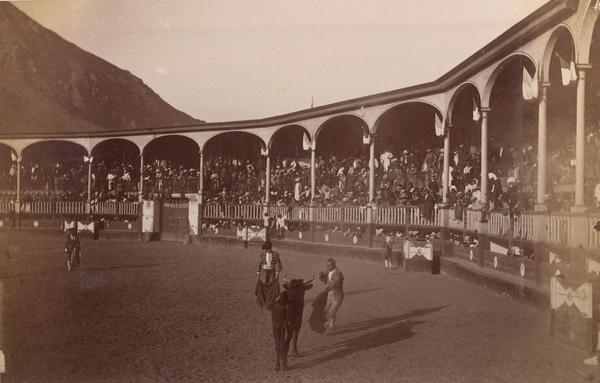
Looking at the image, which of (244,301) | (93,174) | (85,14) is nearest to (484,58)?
(244,301)

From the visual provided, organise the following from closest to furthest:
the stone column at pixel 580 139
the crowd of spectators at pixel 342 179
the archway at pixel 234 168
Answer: the stone column at pixel 580 139
the crowd of spectators at pixel 342 179
the archway at pixel 234 168

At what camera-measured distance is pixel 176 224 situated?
33.1m

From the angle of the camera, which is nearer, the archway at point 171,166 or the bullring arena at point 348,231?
the bullring arena at point 348,231

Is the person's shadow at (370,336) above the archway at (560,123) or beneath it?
beneath

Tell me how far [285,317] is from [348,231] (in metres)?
15.9

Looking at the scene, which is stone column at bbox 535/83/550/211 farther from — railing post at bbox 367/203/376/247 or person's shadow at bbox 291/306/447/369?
railing post at bbox 367/203/376/247

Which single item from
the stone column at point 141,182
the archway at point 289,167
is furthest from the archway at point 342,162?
the stone column at point 141,182

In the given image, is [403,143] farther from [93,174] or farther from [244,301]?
[93,174]

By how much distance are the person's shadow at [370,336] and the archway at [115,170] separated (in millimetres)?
25709

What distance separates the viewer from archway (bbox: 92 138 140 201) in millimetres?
36312

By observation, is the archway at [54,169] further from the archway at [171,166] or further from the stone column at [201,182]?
the stone column at [201,182]

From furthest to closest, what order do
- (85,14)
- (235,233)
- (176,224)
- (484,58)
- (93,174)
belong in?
(93,174)
(176,224)
(235,233)
(484,58)
(85,14)

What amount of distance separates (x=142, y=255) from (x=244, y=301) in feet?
37.3

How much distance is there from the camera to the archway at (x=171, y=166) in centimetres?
3528
